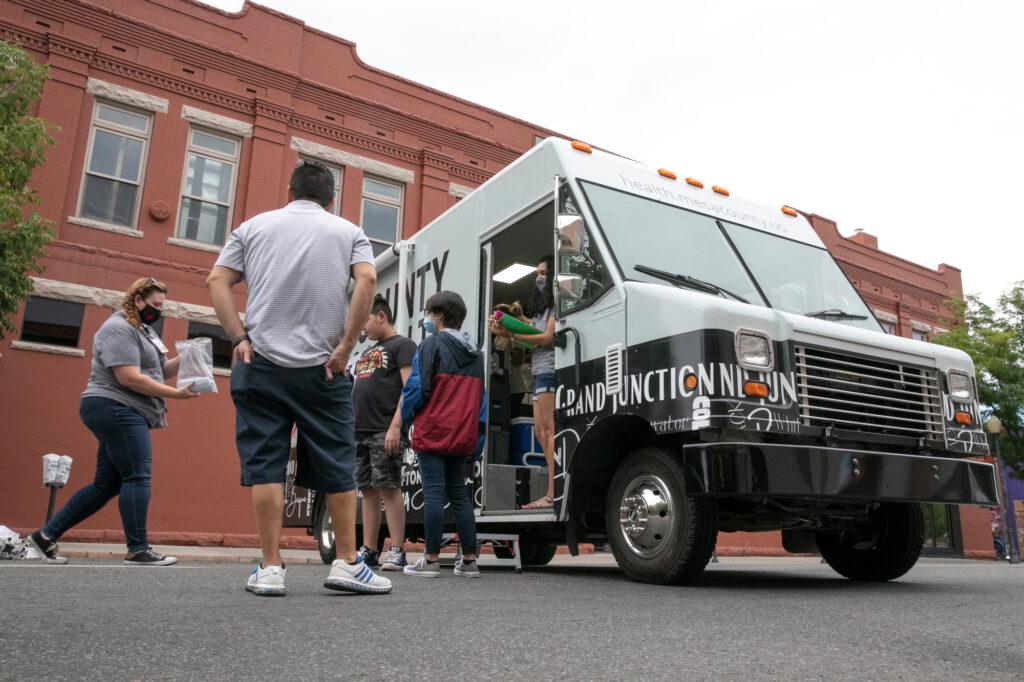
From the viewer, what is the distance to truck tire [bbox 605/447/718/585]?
4.39m

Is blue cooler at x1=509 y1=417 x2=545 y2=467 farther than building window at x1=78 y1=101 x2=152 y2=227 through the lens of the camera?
No

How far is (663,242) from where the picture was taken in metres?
5.55

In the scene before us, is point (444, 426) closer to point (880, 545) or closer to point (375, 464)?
point (375, 464)

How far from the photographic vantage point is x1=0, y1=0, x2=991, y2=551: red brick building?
13367mm

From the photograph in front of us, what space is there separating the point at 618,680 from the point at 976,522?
2726 cm

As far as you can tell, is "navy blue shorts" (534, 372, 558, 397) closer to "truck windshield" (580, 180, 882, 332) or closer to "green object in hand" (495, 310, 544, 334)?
"green object in hand" (495, 310, 544, 334)

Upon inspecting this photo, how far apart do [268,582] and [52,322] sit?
467 inches

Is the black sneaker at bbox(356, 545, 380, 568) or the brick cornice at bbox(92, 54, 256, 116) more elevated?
the brick cornice at bbox(92, 54, 256, 116)

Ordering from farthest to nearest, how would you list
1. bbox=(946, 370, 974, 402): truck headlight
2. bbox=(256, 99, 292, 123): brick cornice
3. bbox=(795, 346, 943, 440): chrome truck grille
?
bbox=(256, 99, 292, 123): brick cornice
bbox=(946, 370, 974, 402): truck headlight
bbox=(795, 346, 943, 440): chrome truck grille

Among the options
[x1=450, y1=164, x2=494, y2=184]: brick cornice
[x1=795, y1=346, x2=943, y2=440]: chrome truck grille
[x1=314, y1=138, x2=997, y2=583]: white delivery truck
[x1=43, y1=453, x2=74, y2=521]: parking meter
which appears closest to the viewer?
[x1=314, y1=138, x2=997, y2=583]: white delivery truck

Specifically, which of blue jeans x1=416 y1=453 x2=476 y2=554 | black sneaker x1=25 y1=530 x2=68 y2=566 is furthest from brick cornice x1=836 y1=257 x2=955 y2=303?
black sneaker x1=25 y1=530 x2=68 y2=566

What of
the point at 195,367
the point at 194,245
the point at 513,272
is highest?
the point at 194,245

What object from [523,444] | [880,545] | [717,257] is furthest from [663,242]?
[880,545]

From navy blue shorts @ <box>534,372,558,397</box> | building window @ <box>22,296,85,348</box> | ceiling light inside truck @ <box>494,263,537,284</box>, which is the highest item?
building window @ <box>22,296,85,348</box>
